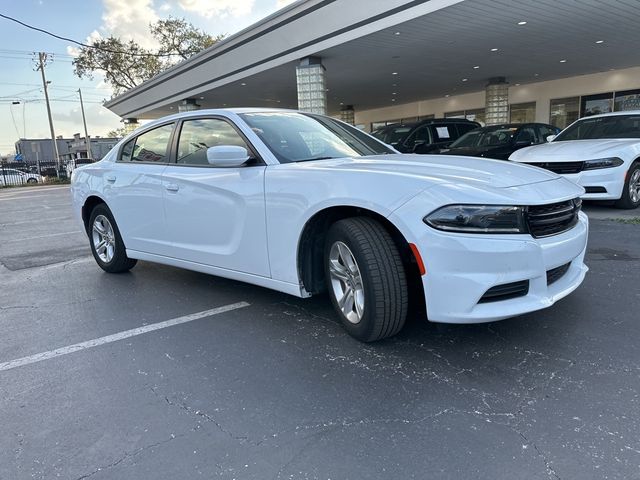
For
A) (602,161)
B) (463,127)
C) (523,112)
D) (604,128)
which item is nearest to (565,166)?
(602,161)

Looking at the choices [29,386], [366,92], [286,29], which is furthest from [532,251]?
[366,92]

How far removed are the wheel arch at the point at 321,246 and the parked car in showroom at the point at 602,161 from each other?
5.03 m

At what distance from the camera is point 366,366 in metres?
2.78

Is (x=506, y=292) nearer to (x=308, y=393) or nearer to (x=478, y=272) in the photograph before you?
(x=478, y=272)

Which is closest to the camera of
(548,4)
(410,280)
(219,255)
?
(410,280)

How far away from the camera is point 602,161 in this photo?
695 centimetres

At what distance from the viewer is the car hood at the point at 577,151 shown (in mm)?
7012

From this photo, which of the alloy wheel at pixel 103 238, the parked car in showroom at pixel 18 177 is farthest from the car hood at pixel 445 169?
the parked car in showroom at pixel 18 177

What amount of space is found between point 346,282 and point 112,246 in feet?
10.3

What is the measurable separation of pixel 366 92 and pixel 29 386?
2431cm

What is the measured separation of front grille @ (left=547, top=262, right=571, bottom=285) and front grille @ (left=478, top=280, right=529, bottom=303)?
→ 269 millimetres

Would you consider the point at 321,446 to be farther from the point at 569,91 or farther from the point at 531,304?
the point at 569,91

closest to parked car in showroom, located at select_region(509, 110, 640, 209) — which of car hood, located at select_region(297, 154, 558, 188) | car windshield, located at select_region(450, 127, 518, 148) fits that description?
car windshield, located at select_region(450, 127, 518, 148)

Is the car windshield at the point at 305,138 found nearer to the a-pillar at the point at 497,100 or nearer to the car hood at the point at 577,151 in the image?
the car hood at the point at 577,151
